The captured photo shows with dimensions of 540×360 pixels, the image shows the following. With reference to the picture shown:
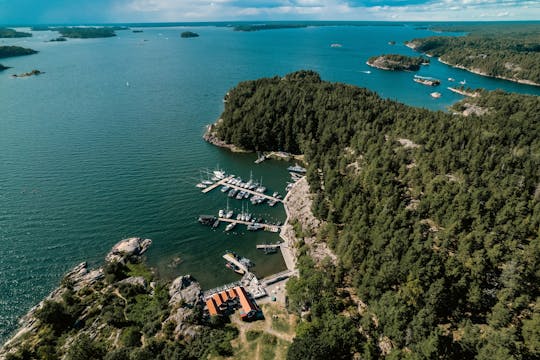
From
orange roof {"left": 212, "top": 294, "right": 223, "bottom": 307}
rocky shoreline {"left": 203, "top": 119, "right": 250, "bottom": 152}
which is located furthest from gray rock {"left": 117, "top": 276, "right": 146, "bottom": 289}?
rocky shoreline {"left": 203, "top": 119, "right": 250, "bottom": 152}

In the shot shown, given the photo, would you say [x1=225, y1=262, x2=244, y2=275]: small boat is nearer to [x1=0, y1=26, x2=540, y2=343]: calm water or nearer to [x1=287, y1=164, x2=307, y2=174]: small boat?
[x1=0, y1=26, x2=540, y2=343]: calm water

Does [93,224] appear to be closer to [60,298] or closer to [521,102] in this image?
[60,298]

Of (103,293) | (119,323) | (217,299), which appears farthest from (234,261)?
(103,293)

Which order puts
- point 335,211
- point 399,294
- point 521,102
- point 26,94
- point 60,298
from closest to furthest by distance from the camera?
1. point 399,294
2. point 60,298
3. point 335,211
4. point 521,102
5. point 26,94

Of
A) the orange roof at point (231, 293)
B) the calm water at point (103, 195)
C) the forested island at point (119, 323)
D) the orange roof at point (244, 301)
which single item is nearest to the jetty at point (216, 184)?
the calm water at point (103, 195)

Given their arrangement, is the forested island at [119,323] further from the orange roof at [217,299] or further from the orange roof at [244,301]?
the orange roof at [244,301]

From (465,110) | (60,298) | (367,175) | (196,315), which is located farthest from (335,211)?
(465,110)

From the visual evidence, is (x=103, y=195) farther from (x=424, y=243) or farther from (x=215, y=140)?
(x=424, y=243)
